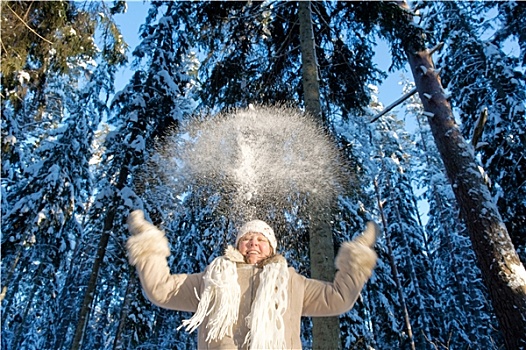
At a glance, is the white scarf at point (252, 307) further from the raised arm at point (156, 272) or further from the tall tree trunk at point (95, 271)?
the tall tree trunk at point (95, 271)

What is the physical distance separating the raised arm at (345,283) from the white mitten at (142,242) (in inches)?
41.3

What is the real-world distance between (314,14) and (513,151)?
6481 millimetres

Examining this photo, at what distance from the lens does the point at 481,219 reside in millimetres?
5453

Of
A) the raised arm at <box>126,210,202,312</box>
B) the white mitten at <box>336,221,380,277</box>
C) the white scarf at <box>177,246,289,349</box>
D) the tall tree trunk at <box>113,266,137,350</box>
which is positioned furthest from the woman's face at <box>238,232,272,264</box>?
the tall tree trunk at <box>113,266,137,350</box>

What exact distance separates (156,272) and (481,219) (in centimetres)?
477

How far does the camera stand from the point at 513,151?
1025 cm

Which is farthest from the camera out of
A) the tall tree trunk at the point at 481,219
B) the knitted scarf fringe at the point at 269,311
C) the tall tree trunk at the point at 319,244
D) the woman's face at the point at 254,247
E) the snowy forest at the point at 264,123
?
the snowy forest at the point at 264,123

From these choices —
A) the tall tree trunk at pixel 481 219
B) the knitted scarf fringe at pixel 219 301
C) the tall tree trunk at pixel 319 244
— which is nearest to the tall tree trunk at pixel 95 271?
the tall tree trunk at pixel 319 244

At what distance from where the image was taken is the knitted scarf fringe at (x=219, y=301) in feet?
7.88

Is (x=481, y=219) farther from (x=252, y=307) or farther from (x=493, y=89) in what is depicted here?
(x=493, y=89)

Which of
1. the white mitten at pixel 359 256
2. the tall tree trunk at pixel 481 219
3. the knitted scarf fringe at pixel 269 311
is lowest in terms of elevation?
the knitted scarf fringe at pixel 269 311

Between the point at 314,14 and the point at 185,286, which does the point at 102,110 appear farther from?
the point at 185,286

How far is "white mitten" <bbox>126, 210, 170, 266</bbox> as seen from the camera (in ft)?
8.27

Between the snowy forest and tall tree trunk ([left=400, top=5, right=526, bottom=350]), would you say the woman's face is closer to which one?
the snowy forest
